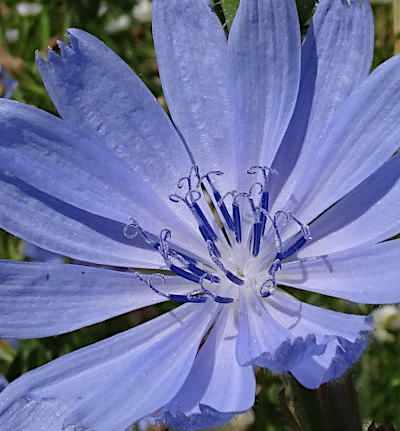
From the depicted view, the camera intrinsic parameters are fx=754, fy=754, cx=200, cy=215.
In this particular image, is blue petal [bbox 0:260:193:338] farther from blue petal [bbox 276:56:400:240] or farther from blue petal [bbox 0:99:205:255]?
blue petal [bbox 276:56:400:240]

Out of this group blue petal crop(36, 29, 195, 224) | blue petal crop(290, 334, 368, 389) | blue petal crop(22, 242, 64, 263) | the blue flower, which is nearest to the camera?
blue petal crop(290, 334, 368, 389)

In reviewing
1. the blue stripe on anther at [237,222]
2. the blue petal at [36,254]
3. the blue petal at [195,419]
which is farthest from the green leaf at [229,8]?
the blue petal at [36,254]

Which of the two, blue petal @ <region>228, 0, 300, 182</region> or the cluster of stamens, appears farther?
the cluster of stamens

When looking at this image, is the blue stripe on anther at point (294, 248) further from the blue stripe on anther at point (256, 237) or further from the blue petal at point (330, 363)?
the blue petal at point (330, 363)

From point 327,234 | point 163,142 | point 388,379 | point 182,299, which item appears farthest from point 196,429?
point 388,379

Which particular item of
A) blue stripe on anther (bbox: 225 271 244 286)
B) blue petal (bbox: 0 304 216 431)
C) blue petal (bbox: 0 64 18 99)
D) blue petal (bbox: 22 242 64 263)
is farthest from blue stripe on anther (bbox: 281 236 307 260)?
blue petal (bbox: 0 64 18 99)

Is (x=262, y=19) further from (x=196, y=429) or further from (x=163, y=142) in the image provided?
(x=196, y=429)
